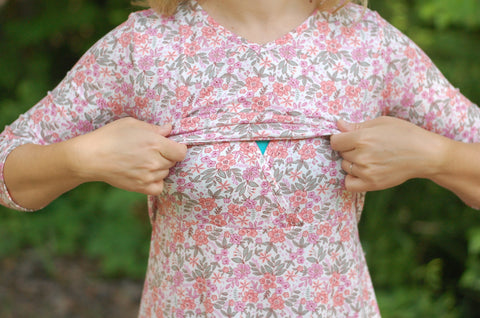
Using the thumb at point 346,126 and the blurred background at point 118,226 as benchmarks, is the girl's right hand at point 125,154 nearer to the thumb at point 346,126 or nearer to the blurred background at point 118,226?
the thumb at point 346,126

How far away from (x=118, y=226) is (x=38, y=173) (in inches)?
99.7

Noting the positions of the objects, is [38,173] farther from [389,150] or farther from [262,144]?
[389,150]

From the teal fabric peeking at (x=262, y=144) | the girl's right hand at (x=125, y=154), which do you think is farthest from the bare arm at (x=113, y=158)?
the teal fabric peeking at (x=262, y=144)

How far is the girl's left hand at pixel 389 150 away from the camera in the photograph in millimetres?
1173

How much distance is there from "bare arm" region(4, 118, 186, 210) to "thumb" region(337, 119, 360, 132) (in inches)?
13.6

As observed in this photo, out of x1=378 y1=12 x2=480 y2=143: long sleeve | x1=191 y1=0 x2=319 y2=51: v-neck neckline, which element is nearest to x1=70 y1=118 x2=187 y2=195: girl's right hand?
x1=191 y1=0 x2=319 y2=51: v-neck neckline

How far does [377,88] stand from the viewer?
127 centimetres

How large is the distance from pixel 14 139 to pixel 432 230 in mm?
2369

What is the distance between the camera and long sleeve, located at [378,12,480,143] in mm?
1264

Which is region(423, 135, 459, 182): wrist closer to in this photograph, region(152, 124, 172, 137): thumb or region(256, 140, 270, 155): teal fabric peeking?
region(256, 140, 270, 155): teal fabric peeking

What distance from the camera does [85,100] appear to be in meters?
1.27

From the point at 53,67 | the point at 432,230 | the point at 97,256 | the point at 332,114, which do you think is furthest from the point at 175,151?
the point at 53,67

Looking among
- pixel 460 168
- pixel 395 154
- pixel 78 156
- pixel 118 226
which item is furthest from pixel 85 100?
pixel 118 226

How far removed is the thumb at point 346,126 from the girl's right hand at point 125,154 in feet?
1.13
